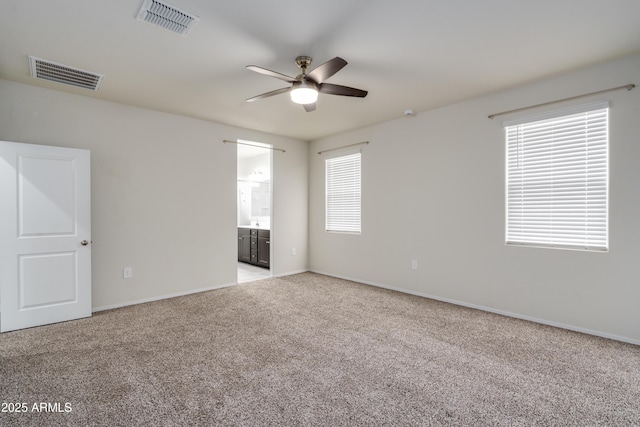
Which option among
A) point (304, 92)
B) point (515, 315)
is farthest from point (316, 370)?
point (515, 315)

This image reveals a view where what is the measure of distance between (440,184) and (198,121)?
3600 millimetres

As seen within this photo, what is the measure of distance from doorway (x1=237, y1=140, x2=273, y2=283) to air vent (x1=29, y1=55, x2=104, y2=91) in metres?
3.47

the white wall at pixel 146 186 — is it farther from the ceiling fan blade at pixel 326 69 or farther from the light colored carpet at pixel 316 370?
the ceiling fan blade at pixel 326 69

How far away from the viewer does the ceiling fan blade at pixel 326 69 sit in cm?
232

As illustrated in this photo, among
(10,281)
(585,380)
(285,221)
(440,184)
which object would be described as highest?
(440,184)

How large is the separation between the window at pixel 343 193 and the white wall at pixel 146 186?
1395 mm

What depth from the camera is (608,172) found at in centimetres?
296

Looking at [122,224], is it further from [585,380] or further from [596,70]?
[596,70]

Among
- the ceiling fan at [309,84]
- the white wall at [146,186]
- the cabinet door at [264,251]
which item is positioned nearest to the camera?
the ceiling fan at [309,84]

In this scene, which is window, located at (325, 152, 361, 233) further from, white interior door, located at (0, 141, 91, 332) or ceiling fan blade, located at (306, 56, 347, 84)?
white interior door, located at (0, 141, 91, 332)

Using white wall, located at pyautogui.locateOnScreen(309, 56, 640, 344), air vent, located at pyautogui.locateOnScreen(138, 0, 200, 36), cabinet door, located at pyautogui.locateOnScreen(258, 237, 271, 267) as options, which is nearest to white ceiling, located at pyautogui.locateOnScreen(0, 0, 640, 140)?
air vent, located at pyautogui.locateOnScreen(138, 0, 200, 36)

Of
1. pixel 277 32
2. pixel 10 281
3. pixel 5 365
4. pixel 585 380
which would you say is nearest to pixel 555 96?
pixel 585 380

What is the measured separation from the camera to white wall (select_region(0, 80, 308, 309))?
353 centimetres

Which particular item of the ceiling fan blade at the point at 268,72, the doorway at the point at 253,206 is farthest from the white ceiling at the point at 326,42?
the doorway at the point at 253,206
